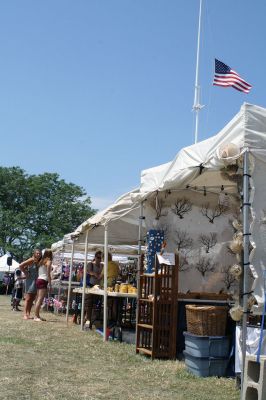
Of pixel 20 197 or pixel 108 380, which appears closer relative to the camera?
pixel 108 380

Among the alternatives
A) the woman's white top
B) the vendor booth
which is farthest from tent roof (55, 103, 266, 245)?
the woman's white top

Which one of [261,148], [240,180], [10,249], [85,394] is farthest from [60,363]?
[10,249]

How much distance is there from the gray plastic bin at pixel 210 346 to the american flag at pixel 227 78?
19.7 ft

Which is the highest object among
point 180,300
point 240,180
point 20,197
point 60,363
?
point 20,197

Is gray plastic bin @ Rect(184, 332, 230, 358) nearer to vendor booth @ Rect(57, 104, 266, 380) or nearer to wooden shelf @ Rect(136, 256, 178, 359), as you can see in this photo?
vendor booth @ Rect(57, 104, 266, 380)

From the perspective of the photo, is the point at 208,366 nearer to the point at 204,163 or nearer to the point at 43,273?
the point at 204,163

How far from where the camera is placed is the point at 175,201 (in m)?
8.41

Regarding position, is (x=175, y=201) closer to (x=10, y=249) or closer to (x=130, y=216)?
(x=130, y=216)

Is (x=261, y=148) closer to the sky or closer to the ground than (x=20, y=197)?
closer to the ground

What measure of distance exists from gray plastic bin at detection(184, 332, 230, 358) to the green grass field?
0.30 metres

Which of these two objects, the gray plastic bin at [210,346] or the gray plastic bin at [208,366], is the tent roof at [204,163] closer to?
the gray plastic bin at [210,346]

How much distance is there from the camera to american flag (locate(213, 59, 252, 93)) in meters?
10.8

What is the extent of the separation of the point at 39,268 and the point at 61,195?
39.4 m

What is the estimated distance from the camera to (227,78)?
11.5 meters
